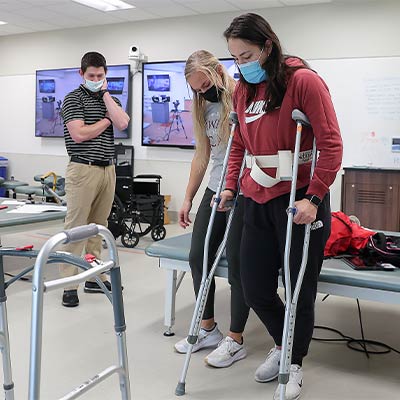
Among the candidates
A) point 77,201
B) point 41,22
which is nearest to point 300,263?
point 77,201

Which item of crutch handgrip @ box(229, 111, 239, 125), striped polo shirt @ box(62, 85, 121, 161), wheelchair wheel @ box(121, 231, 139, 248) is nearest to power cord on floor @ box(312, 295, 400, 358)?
crutch handgrip @ box(229, 111, 239, 125)

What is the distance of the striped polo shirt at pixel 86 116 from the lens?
11.6 ft

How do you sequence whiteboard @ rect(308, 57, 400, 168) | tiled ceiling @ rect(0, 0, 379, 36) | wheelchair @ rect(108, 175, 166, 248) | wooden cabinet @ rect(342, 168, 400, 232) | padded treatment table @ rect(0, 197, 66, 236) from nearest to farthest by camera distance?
padded treatment table @ rect(0, 197, 66, 236)
wheelchair @ rect(108, 175, 166, 248)
wooden cabinet @ rect(342, 168, 400, 232)
whiteboard @ rect(308, 57, 400, 168)
tiled ceiling @ rect(0, 0, 379, 36)

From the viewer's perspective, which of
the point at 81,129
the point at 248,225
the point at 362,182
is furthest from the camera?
the point at 362,182

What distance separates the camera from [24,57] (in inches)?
355

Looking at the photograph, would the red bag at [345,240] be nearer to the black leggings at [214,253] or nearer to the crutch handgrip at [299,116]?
the black leggings at [214,253]

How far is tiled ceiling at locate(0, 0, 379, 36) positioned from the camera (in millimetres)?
6707

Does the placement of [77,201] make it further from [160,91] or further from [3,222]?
[160,91]

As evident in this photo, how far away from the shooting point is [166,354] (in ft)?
9.19

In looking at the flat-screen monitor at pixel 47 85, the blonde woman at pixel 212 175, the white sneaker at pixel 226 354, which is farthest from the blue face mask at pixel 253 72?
the flat-screen monitor at pixel 47 85

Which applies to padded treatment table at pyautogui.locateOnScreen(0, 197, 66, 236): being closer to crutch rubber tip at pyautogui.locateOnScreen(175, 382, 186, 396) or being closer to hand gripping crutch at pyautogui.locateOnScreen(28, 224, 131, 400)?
crutch rubber tip at pyautogui.locateOnScreen(175, 382, 186, 396)

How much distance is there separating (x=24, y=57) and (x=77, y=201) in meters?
6.31

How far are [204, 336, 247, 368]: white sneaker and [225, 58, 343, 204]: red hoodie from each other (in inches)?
32.7

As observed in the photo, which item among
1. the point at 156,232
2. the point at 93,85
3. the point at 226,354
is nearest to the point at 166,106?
the point at 156,232
